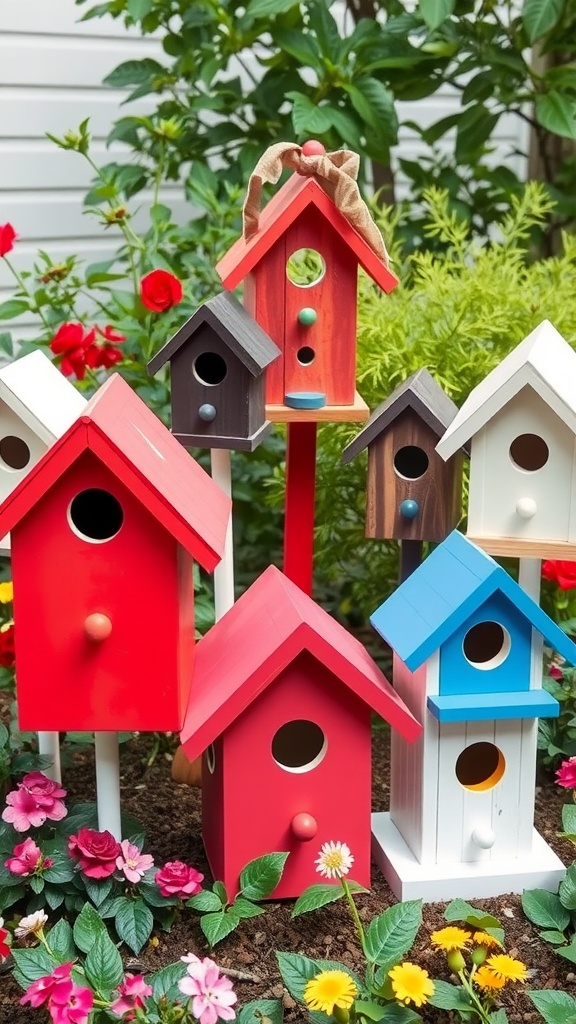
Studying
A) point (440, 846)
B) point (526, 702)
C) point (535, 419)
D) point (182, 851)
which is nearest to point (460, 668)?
point (526, 702)

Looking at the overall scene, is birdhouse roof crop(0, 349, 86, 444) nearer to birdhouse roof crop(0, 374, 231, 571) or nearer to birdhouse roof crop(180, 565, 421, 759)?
birdhouse roof crop(0, 374, 231, 571)

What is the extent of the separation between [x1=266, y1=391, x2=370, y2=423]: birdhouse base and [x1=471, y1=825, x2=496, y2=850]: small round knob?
2.96 feet

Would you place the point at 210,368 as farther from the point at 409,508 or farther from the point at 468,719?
the point at 468,719

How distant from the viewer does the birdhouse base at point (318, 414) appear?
235 cm

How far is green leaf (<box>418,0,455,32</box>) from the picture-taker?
306 centimetres

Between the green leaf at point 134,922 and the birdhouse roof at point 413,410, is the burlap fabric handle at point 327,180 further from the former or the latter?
the green leaf at point 134,922

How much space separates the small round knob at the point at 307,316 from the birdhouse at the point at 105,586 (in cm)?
58

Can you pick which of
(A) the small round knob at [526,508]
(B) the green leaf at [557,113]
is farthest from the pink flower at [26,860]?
(B) the green leaf at [557,113]

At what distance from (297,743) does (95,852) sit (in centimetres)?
51

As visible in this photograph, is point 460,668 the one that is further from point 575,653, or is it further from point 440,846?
point 440,846

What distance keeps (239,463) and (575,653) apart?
1.69m

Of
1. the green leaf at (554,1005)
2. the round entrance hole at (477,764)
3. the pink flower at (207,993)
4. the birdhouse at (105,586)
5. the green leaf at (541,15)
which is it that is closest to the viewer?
Result: the pink flower at (207,993)

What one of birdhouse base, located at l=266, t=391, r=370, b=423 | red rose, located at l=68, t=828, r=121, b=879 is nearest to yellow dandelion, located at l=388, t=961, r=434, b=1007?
red rose, located at l=68, t=828, r=121, b=879

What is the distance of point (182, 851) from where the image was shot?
2199 millimetres
